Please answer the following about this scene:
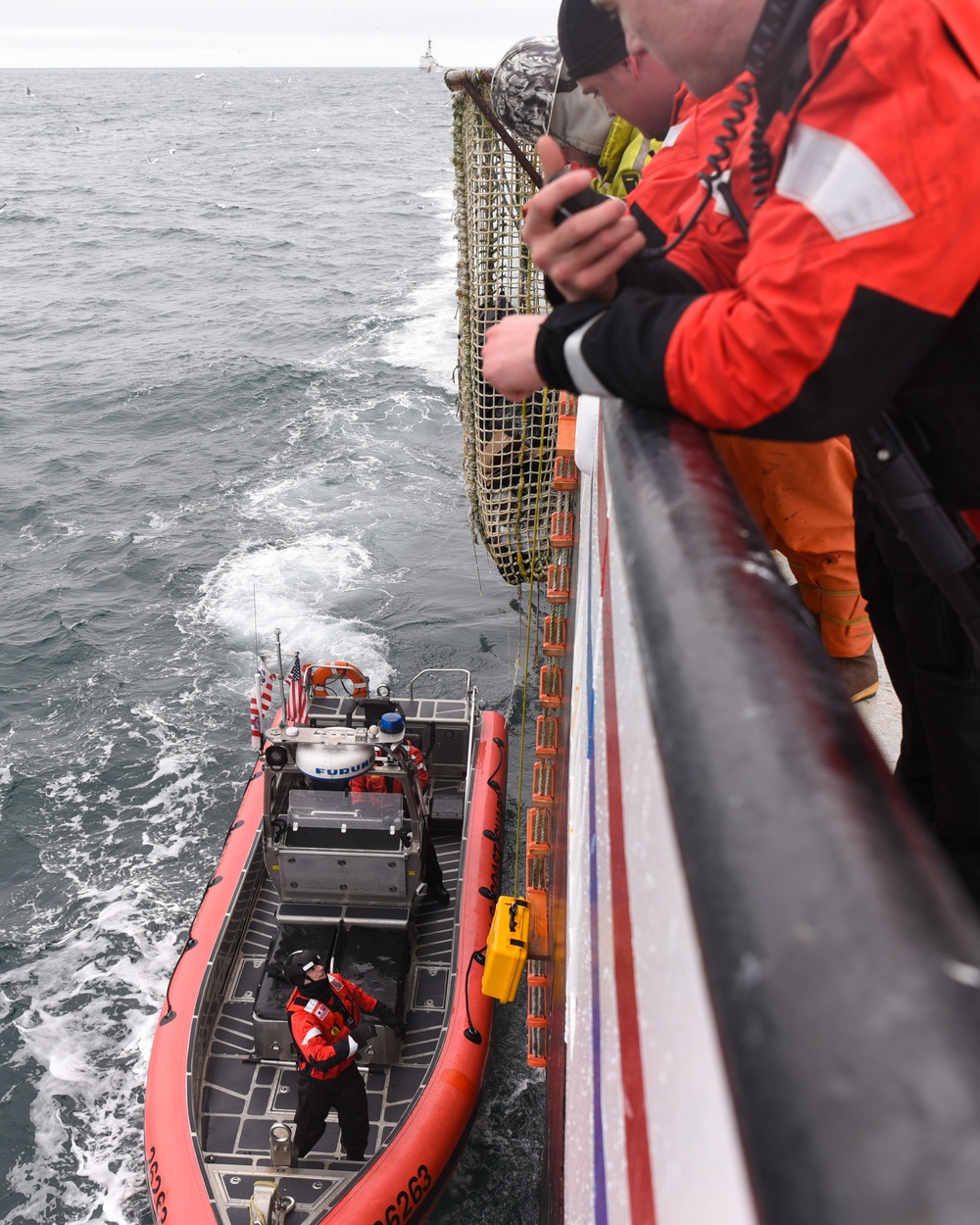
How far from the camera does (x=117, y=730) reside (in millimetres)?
15672

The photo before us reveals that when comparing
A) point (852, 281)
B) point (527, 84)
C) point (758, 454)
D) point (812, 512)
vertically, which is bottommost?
point (852, 281)

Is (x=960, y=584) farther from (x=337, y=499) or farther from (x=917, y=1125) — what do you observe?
(x=337, y=499)

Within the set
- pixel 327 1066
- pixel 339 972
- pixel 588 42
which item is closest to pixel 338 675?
pixel 339 972

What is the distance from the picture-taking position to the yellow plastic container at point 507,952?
4781mm

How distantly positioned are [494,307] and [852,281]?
8.11 meters

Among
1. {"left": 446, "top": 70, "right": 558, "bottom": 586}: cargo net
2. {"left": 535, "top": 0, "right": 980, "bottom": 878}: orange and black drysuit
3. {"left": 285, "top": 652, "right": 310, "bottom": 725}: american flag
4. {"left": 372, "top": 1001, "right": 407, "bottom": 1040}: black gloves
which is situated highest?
{"left": 446, "top": 70, "right": 558, "bottom": 586}: cargo net

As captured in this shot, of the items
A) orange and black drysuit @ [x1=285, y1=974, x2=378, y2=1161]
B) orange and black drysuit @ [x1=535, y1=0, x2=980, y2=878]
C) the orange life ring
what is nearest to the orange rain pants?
orange and black drysuit @ [x1=535, y1=0, x2=980, y2=878]

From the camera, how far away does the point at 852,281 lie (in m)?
1.20

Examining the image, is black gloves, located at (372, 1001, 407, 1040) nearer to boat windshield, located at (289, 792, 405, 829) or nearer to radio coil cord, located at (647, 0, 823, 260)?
boat windshield, located at (289, 792, 405, 829)

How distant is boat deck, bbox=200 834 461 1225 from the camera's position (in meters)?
7.53

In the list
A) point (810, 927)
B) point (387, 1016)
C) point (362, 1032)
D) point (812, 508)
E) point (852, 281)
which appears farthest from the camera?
point (387, 1016)

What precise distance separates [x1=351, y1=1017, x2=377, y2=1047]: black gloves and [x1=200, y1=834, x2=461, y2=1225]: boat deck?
0.92 m

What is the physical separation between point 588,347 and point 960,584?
674 millimetres

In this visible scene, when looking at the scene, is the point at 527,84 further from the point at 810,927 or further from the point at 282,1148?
the point at 282,1148
